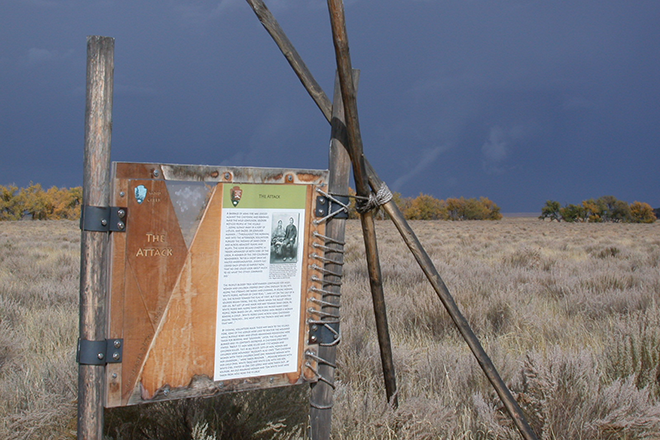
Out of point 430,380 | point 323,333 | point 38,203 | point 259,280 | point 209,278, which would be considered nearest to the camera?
point 209,278

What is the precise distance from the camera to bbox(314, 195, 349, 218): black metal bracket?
2770mm

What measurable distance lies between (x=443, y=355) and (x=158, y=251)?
2794 millimetres

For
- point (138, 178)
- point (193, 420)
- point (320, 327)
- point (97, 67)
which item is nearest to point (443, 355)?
point (320, 327)

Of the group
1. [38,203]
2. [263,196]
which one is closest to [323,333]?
[263,196]

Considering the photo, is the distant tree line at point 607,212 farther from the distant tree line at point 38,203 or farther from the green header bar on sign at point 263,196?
the green header bar on sign at point 263,196

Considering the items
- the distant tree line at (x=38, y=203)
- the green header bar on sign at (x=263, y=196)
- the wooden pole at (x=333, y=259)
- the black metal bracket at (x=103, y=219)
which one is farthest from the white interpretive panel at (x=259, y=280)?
the distant tree line at (x=38, y=203)

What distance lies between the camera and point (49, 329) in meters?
5.23

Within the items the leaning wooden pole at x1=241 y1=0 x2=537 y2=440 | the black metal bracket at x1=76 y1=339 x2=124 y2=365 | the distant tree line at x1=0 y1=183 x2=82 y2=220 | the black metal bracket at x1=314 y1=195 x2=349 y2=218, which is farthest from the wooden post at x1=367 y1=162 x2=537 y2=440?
the distant tree line at x1=0 y1=183 x2=82 y2=220

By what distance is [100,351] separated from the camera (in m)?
2.42

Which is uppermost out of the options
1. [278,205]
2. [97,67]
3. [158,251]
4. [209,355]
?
[97,67]

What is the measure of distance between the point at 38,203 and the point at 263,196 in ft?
196

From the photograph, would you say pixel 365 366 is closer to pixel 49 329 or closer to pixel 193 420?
pixel 193 420

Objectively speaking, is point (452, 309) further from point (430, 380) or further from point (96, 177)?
point (96, 177)

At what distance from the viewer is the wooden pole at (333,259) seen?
9.30ft
